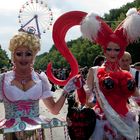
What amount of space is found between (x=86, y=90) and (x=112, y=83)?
32cm

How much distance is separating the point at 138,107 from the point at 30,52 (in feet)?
4.54

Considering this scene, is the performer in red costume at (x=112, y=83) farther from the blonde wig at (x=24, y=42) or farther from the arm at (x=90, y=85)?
the blonde wig at (x=24, y=42)

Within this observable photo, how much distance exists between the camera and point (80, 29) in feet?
16.8

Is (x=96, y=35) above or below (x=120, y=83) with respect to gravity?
above

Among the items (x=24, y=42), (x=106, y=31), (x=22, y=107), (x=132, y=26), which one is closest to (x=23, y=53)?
(x=24, y=42)

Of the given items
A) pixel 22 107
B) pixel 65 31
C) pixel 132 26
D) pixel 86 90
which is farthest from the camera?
pixel 65 31

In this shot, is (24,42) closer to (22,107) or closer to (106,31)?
(22,107)

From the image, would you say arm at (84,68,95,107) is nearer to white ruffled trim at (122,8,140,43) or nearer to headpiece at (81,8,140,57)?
headpiece at (81,8,140,57)

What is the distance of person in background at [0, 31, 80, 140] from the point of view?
4.66m

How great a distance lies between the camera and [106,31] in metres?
5.05

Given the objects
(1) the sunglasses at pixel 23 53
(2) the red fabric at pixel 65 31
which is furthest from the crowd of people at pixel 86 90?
(2) the red fabric at pixel 65 31

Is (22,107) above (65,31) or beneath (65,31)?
beneath

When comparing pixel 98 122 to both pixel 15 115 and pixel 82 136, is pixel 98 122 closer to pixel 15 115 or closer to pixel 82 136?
pixel 82 136

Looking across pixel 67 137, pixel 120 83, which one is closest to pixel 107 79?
pixel 120 83
